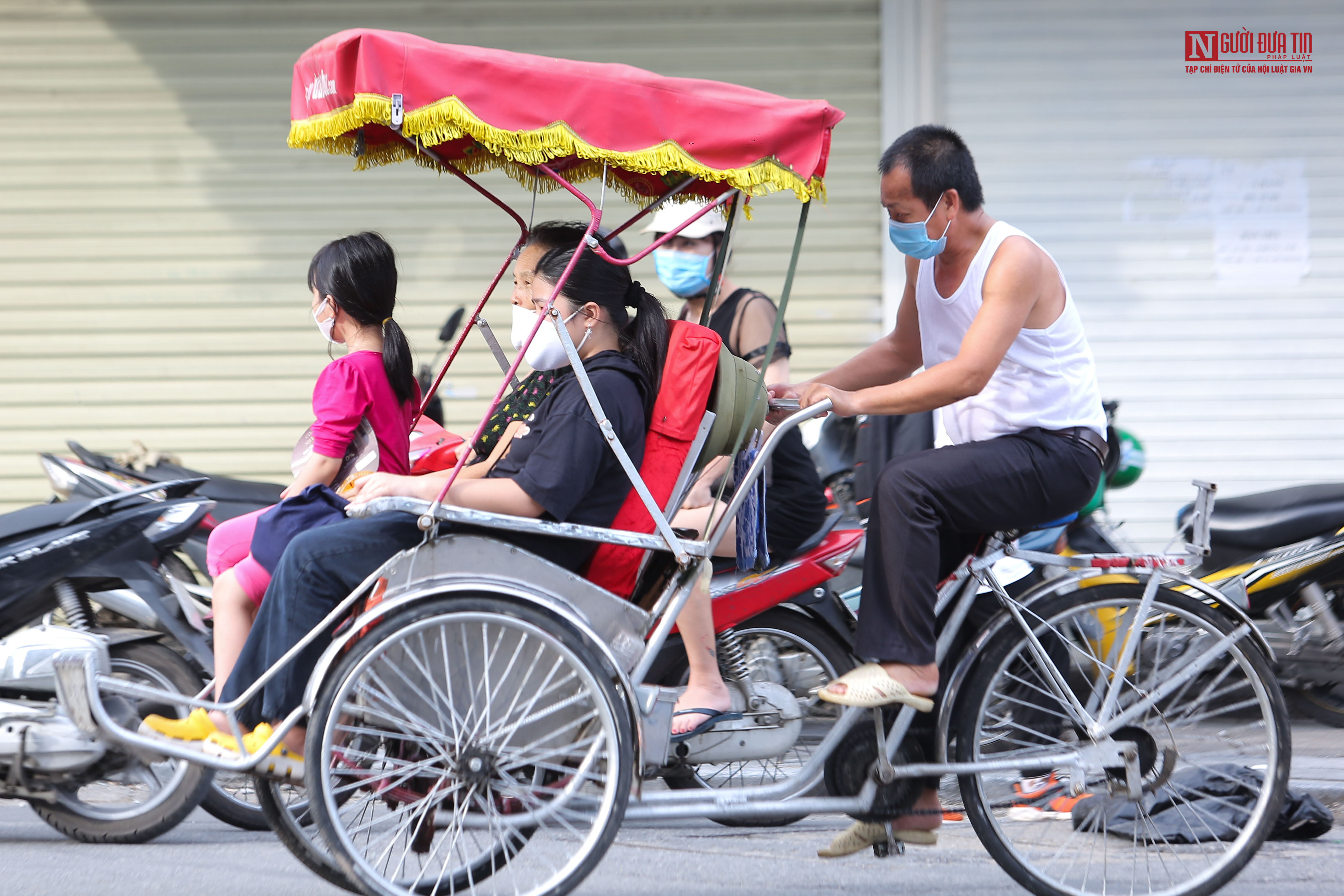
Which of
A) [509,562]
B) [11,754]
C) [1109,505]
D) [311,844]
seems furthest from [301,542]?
[1109,505]

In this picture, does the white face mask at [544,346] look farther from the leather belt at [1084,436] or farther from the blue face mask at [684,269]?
the blue face mask at [684,269]

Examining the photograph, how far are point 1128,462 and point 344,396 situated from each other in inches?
135

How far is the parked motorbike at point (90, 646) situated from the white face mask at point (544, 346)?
143 centimetres

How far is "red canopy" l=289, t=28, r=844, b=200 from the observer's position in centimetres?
254

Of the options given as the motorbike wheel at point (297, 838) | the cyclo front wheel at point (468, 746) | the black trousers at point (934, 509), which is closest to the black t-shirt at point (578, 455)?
the cyclo front wheel at point (468, 746)

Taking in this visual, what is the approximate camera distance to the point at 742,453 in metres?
3.11

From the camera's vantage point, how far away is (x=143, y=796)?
12.1 feet

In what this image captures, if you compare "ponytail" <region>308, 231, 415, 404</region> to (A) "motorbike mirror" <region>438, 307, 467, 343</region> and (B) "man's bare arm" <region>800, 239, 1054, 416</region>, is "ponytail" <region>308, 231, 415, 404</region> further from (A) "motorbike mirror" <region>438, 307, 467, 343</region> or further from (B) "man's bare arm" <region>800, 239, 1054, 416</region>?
(B) "man's bare arm" <region>800, 239, 1054, 416</region>

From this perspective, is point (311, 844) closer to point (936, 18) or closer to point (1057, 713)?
point (1057, 713)

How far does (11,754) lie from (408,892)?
4.63 ft

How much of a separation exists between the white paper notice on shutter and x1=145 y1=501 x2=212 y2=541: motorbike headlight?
520 centimetres

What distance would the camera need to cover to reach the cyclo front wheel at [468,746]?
8.54 ft

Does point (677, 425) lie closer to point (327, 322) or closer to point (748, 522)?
point (748, 522)
